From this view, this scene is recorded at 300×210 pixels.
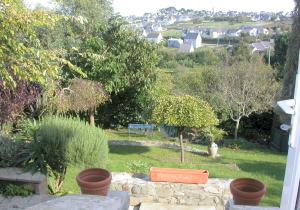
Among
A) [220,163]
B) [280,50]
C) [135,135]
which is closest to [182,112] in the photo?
[220,163]

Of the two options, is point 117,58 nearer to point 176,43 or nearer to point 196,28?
point 176,43

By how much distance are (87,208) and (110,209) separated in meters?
0.20

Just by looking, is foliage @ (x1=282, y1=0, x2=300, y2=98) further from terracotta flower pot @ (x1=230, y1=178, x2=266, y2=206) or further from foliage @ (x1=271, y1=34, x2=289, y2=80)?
foliage @ (x1=271, y1=34, x2=289, y2=80)

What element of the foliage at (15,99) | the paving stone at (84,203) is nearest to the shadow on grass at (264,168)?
the foliage at (15,99)

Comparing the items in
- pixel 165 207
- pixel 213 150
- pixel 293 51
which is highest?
pixel 293 51

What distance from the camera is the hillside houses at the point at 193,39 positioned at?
31.6 m

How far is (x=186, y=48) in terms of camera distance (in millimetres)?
31797

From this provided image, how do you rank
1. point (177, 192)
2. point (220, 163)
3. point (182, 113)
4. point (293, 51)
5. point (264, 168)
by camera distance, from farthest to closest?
1. point (220, 163)
2. point (264, 168)
3. point (182, 113)
4. point (293, 51)
5. point (177, 192)

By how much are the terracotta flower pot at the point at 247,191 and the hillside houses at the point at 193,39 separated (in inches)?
1127

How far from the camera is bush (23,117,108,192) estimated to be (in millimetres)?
4996

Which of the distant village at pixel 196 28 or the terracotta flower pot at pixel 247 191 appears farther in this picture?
the distant village at pixel 196 28

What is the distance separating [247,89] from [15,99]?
9732mm

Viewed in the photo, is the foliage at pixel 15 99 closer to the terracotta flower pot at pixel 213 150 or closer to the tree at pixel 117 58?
the tree at pixel 117 58

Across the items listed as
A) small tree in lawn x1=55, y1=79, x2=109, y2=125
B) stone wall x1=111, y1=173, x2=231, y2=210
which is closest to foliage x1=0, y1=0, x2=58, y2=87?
stone wall x1=111, y1=173, x2=231, y2=210
